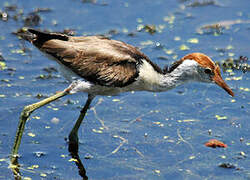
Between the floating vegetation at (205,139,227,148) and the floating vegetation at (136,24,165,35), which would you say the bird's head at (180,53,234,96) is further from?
the floating vegetation at (136,24,165,35)

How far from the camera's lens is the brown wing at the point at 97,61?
6.97 m

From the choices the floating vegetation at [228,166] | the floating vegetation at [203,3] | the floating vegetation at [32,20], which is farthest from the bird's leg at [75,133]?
the floating vegetation at [203,3]

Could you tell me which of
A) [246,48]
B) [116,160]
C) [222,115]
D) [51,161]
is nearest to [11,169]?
[51,161]

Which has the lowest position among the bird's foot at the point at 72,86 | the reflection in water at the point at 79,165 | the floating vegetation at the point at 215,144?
the reflection in water at the point at 79,165

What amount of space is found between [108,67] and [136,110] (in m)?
1.58

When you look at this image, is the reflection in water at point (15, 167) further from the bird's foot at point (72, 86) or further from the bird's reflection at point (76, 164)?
the bird's foot at point (72, 86)

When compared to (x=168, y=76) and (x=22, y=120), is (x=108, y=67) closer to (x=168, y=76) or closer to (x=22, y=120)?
(x=168, y=76)

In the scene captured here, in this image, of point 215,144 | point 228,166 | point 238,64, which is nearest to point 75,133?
point 215,144

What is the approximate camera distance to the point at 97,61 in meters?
7.02

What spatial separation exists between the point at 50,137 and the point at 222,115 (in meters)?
2.66

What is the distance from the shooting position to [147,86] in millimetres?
7262

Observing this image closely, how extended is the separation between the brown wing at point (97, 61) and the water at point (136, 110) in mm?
1033

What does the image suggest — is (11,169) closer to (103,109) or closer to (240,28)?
(103,109)

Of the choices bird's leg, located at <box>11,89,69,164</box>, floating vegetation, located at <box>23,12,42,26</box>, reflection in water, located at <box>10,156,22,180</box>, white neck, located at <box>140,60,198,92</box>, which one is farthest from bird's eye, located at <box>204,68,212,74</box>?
floating vegetation, located at <box>23,12,42,26</box>
